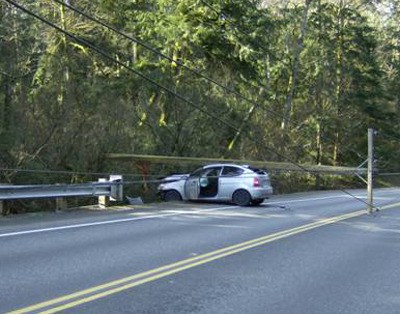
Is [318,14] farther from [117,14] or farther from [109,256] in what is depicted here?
[109,256]

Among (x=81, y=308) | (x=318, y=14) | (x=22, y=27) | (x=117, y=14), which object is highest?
(x=318, y=14)

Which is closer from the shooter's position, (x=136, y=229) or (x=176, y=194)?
(x=136, y=229)

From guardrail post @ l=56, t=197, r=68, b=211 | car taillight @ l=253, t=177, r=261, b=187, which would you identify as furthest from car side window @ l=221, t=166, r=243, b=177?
guardrail post @ l=56, t=197, r=68, b=211

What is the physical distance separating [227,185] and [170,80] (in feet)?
34.6

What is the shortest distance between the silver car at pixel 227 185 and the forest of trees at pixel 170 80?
1691 mm

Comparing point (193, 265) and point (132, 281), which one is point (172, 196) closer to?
point (193, 265)

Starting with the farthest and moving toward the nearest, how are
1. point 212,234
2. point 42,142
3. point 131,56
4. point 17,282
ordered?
1. point 131,56
2. point 42,142
3. point 212,234
4. point 17,282

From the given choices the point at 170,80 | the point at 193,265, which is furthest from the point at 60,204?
the point at 170,80

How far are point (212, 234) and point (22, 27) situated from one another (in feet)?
53.3

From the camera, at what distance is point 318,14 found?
51.4m

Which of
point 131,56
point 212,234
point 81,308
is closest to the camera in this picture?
point 81,308

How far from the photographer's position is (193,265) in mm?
9875

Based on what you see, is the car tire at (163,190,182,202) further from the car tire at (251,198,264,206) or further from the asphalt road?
the asphalt road

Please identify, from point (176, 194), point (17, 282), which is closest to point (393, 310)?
point (17, 282)
